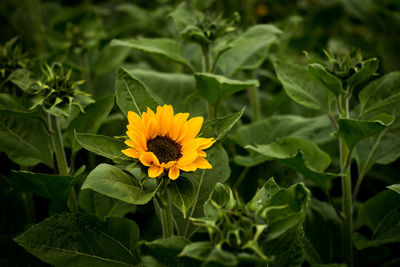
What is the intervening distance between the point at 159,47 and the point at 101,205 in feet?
1.47

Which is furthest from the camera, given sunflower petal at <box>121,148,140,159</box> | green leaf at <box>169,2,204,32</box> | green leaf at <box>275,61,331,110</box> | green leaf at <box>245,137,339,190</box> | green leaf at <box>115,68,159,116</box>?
green leaf at <box>169,2,204,32</box>

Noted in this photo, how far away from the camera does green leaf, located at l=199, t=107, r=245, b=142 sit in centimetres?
84

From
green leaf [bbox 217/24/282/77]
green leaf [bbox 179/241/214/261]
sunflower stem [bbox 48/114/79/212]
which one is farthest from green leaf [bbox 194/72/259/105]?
green leaf [bbox 179/241/214/261]

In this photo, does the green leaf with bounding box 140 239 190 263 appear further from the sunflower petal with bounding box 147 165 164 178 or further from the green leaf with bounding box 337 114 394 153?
the green leaf with bounding box 337 114 394 153

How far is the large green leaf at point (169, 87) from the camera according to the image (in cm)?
134

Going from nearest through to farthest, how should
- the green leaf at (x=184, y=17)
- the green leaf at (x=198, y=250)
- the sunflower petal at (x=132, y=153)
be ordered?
the green leaf at (x=198, y=250) < the sunflower petal at (x=132, y=153) < the green leaf at (x=184, y=17)

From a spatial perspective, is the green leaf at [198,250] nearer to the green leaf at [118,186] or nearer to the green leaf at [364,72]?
the green leaf at [118,186]

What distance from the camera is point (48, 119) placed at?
1.08 metres

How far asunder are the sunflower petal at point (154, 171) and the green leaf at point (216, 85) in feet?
1.18

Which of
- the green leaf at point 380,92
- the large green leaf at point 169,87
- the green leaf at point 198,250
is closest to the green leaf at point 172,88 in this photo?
the large green leaf at point 169,87

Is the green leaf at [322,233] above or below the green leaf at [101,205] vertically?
below

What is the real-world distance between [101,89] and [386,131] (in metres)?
1.00

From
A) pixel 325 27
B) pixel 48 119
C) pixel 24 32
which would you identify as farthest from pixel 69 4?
pixel 48 119

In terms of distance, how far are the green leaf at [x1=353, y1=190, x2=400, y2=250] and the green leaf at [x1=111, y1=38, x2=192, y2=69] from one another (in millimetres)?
594
